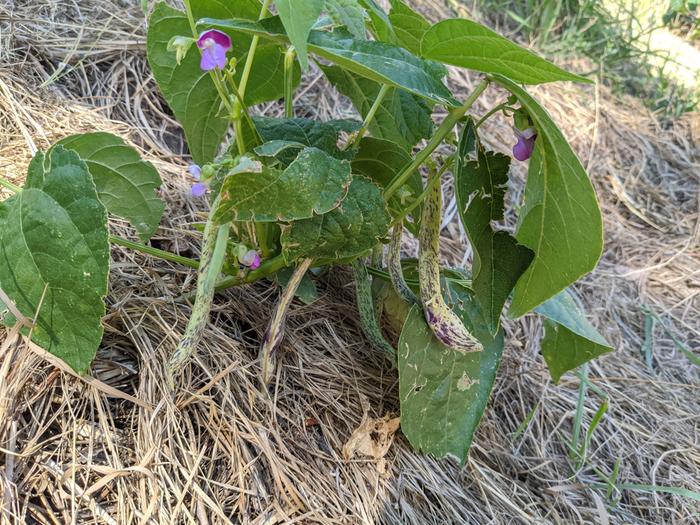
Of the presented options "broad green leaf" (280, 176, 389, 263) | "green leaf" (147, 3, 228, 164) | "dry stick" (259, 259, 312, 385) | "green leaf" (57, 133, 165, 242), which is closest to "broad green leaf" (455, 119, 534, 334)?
"broad green leaf" (280, 176, 389, 263)

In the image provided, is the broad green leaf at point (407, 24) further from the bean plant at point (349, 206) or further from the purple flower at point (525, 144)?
the purple flower at point (525, 144)

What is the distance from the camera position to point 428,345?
0.98 meters

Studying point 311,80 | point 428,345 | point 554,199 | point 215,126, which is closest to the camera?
point 554,199

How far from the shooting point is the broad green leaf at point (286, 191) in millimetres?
743

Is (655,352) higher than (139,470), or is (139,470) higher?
(139,470)

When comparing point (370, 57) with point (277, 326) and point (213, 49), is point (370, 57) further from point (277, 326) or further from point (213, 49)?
point (277, 326)

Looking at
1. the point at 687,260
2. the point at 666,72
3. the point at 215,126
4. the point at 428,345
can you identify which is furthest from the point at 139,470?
the point at 666,72

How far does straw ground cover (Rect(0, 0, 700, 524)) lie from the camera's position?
32.8 inches

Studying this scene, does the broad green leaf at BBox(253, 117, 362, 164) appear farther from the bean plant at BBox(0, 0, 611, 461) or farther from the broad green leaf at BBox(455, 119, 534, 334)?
the broad green leaf at BBox(455, 119, 534, 334)

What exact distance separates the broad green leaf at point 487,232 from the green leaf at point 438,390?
0.48ft

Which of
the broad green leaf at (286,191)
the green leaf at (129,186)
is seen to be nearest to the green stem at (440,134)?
the broad green leaf at (286,191)

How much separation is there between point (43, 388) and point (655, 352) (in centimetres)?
153

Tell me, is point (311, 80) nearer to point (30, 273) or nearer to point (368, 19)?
point (368, 19)

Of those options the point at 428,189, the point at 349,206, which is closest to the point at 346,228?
the point at 349,206
